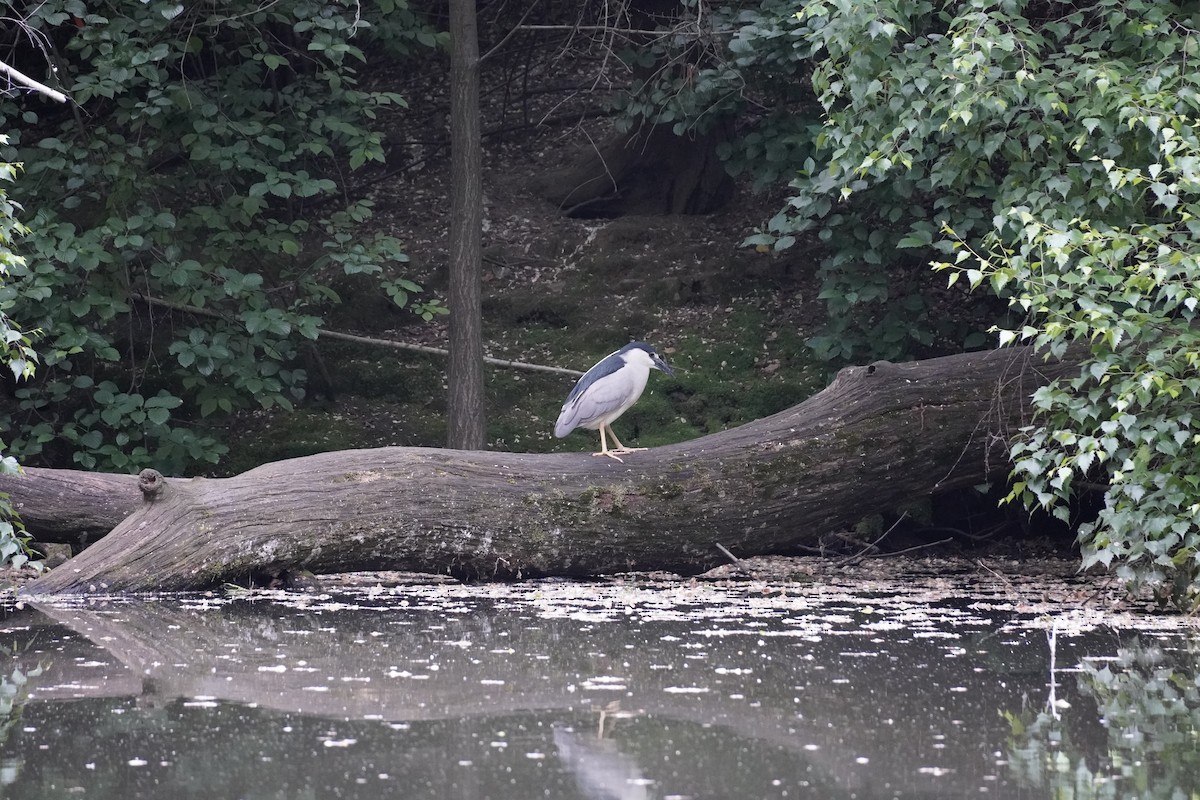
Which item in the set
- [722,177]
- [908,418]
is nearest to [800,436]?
[908,418]

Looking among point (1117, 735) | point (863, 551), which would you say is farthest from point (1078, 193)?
point (1117, 735)

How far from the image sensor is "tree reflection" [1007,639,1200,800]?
304 centimetres

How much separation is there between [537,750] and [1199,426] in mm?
3695

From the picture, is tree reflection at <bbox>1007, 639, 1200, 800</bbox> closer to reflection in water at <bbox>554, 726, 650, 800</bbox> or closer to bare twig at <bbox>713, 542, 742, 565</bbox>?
reflection in water at <bbox>554, 726, 650, 800</bbox>

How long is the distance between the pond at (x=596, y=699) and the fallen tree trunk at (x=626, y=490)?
48 centimetres

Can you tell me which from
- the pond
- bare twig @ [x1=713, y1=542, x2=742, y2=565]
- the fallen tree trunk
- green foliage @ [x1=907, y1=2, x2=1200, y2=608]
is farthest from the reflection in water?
bare twig @ [x1=713, y1=542, x2=742, y2=565]

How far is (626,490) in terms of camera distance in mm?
6793

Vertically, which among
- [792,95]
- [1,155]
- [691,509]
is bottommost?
[691,509]

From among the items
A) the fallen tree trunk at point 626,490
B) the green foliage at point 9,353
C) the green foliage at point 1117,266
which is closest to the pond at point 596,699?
the green foliage at point 9,353

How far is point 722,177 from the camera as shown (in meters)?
11.4

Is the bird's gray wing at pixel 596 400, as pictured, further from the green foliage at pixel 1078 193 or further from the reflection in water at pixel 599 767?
the reflection in water at pixel 599 767

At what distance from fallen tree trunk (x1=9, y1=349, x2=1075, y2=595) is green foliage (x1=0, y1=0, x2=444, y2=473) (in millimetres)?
1167

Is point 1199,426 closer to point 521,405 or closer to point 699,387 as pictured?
point 699,387

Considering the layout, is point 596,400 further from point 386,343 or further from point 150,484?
point 386,343
